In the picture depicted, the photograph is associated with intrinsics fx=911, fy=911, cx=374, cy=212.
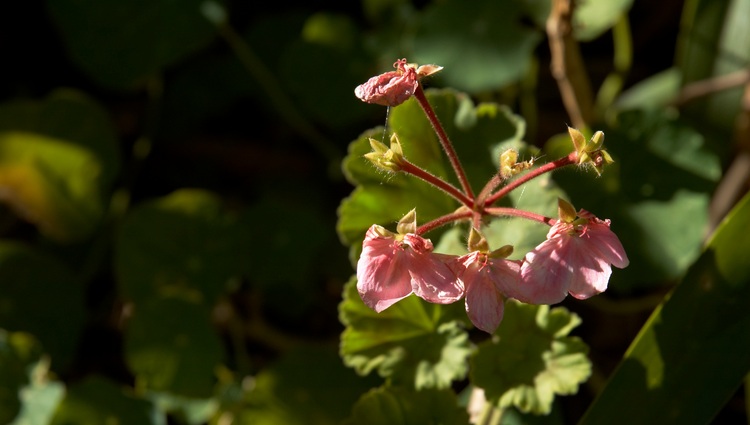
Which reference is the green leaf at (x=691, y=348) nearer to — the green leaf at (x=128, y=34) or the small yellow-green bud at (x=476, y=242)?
the small yellow-green bud at (x=476, y=242)

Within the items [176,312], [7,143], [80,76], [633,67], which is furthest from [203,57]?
[633,67]

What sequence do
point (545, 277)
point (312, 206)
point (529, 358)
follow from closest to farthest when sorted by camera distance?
point (545, 277) → point (529, 358) → point (312, 206)

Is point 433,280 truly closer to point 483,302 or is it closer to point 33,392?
point 483,302

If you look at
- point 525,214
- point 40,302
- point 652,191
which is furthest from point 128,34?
point 525,214

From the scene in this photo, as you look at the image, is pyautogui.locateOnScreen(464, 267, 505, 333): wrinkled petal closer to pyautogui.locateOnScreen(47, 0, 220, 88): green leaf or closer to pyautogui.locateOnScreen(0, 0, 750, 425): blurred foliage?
pyautogui.locateOnScreen(0, 0, 750, 425): blurred foliage

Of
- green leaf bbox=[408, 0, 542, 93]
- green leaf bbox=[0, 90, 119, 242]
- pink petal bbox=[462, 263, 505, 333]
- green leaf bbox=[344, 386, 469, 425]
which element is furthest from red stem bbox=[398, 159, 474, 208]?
green leaf bbox=[0, 90, 119, 242]

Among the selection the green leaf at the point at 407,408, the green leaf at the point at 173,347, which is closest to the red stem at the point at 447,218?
the green leaf at the point at 407,408

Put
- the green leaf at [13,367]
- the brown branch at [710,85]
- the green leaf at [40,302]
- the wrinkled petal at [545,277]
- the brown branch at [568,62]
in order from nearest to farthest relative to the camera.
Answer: the wrinkled petal at [545,277]
the brown branch at [568,62]
the green leaf at [13,367]
the brown branch at [710,85]
the green leaf at [40,302]
